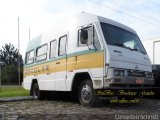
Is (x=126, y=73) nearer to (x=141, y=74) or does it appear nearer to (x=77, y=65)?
(x=141, y=74)

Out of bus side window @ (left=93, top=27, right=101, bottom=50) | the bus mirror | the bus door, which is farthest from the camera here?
the bus door

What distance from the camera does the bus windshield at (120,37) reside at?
35.3 ft

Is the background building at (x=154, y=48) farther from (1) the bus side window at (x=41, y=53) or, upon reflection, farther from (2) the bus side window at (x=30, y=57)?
(1) the bus side window at (x=41, y=53)

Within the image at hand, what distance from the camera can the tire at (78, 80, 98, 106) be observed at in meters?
10.5

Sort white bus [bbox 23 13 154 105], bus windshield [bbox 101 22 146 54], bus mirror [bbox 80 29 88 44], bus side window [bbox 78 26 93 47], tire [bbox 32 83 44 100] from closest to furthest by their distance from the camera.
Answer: white bus [bbox 23 13 154 105], bus windshield [bbox 101 22 146 54], bus side window [bbox 78 26 93 47], bus mirror [bbox 80 29 88 44], tire [bbox 32 83 44 100]

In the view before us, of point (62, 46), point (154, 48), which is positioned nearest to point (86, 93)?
point (62, 46)

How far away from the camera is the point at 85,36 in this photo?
440 inches

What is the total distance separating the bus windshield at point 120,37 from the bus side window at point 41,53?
165 inches

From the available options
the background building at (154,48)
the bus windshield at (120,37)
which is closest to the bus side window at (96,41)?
the bus windshield at (120,37)

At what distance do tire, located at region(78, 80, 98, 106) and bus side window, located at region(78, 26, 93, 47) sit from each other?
1270mm

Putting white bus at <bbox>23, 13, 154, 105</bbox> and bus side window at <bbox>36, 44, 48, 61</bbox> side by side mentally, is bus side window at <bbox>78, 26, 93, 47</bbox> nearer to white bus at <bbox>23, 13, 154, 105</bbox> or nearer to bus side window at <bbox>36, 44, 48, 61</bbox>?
white bus at <bbox>23, 13, 154, 105</bbox>

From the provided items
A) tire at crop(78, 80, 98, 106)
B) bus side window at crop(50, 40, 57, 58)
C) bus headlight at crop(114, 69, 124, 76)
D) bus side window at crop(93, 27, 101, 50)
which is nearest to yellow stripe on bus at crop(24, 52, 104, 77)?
bus side window at crop(93, 27, 101, 50)

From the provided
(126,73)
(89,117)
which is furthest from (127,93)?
(89,117)

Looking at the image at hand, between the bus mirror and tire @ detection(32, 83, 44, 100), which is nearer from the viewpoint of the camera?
the bus mirror
